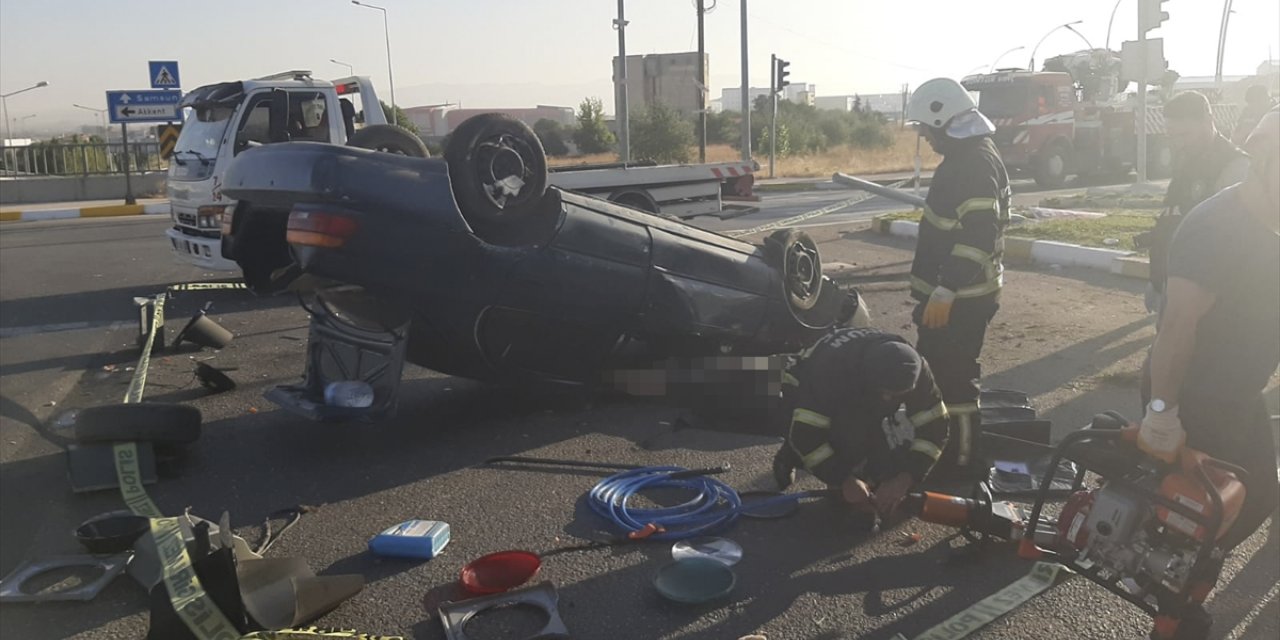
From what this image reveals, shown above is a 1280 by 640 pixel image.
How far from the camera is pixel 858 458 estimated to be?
4156mm

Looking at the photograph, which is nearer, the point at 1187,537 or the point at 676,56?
the point at 1187,537

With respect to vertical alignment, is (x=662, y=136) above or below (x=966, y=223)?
above

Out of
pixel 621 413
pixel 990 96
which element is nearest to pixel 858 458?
pixel 621 413

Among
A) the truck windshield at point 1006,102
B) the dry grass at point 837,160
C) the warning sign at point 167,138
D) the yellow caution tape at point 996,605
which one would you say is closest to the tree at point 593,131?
the dry grass at point 837,160

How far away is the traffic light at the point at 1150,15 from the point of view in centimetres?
1495

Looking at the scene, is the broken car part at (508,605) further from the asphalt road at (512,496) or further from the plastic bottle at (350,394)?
the plastic bottle at (350,394)

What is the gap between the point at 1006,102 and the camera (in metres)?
23.6

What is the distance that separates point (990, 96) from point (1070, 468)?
21.0 metres

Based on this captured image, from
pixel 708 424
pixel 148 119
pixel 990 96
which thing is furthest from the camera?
pixel 990 96

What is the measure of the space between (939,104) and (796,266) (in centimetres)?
166

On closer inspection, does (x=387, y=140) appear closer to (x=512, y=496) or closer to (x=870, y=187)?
(x=512, y=496)

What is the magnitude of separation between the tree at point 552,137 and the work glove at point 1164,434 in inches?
1351

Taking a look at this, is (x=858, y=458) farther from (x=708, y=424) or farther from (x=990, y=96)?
(x=990, y=96)

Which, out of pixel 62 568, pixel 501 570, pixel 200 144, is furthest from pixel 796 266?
pixel 200 144
